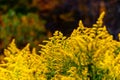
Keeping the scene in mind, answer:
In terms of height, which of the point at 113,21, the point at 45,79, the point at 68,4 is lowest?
the point at 45,79

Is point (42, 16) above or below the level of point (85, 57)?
above

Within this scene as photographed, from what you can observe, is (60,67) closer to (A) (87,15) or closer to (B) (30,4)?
(A) (87,15)

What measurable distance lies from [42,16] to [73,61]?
10009 mm

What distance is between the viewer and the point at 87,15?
49.1 feet

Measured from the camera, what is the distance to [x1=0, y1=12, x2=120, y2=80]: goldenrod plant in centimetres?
552

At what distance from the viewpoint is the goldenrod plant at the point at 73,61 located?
217 inches

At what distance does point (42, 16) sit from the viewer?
1561 cm

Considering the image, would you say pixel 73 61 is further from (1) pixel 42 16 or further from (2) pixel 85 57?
(1) pixel 42 16

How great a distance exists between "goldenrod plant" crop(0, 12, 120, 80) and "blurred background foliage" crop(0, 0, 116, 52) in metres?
7.41

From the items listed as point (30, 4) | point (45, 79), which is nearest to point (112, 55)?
point (45, 79)

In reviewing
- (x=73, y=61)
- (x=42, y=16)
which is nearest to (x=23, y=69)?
Answer: (x=73, y=61)

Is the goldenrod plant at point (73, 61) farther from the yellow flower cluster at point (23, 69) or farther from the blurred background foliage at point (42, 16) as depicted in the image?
the blurred background foliage at point (42, 16)

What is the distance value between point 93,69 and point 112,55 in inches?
7.4

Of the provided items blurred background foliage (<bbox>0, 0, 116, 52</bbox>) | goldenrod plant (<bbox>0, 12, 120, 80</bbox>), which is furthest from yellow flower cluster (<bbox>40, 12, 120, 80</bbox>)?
blurred background foliage (<bbox>0, 0, 116, 52</bbox>)
